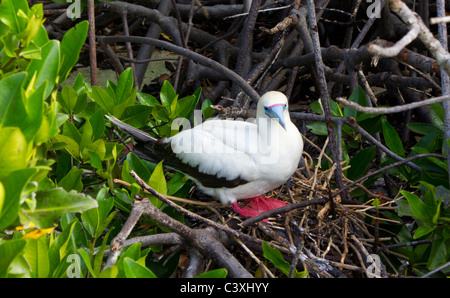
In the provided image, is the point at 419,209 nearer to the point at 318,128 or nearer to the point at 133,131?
the point at 318,128

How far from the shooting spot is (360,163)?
3307mm

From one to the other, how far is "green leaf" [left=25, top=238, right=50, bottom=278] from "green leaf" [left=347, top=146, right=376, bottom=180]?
1.94 metres

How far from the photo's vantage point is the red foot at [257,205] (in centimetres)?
321

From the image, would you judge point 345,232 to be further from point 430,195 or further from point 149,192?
point 149,192

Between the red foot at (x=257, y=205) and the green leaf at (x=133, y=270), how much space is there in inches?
53.8

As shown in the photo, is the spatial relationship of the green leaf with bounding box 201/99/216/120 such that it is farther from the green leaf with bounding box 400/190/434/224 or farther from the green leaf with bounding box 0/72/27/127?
the green leaf with bounding box 0/72/27/127

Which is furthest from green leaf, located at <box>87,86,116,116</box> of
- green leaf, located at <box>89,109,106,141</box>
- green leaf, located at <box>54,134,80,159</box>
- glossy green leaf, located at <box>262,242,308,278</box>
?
glossy green leaf, located at <box>262,242,308,278</box>

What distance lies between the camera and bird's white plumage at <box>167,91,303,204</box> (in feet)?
10.0

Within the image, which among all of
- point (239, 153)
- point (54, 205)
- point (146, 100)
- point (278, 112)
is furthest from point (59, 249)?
point (146, 100)

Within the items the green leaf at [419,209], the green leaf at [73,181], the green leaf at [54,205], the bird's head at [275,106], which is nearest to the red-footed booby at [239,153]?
the bird's head at [275,106]

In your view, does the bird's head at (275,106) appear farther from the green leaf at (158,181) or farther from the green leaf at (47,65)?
the green leaf at (47,65)

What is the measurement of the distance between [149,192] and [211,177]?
519mm

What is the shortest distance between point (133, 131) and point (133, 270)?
148cm
